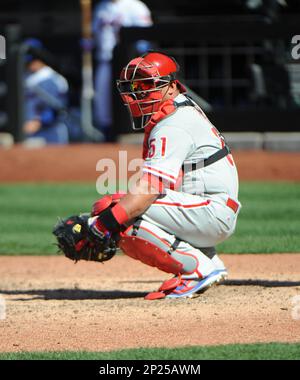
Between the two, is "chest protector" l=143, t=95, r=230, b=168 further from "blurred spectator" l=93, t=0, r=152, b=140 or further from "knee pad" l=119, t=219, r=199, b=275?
"blurred spectator" l=93, t=0, r=152, b=140

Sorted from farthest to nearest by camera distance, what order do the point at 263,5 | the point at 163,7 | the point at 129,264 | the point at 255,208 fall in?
the point at 163,7 → the point at 263,5 → the point at 255,208 → the point at 129,264

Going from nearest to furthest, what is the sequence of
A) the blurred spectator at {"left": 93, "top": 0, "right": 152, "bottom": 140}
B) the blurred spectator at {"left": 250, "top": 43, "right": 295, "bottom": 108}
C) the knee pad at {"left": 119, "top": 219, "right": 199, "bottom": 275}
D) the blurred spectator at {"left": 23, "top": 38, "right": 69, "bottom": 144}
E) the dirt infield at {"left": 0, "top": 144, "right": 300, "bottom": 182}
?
the knee pad at {"left": 119, "top": 219, "right": 199, "bottom": 275} → the dirt infield at {"left": 0, "top": 144, "right": 300, "bottom": 182} → the blurred spectator at {"left": 250, "top": 43, "right": 295, "bottom": 108} → the blurred spectator at {"left": 93, "top": 0, "right": 152, "bottom": 140} → the blurred spectator at {"left": 23, "top": 38, "right": 69, "bottom": 144}

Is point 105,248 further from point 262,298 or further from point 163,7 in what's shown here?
point 163,7

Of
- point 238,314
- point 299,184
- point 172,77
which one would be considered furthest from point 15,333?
point 299,184

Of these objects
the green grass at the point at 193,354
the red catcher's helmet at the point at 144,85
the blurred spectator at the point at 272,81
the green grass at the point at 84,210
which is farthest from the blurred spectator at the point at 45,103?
the green grass at the point at 193,354

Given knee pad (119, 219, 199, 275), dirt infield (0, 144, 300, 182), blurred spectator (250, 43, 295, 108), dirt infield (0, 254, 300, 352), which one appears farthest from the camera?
blurred spectator (250, 43, 295, 108)

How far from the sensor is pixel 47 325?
5.47 metres

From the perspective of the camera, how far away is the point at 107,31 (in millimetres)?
15586

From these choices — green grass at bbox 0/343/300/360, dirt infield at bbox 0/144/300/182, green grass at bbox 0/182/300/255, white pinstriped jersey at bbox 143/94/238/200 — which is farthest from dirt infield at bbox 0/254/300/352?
dirt infield at bbox 0/144/300/182

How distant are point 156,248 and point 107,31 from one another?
10.0 meters

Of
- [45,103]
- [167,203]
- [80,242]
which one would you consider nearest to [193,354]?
[167,203]

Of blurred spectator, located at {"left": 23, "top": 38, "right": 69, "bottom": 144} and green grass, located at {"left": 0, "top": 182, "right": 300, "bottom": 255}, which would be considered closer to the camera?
green grass, located at {"left": 0, "top": 182, "right": 300, "bottom": 255}

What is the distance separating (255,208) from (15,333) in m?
5.82

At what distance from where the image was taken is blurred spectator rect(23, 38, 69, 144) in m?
17.0
